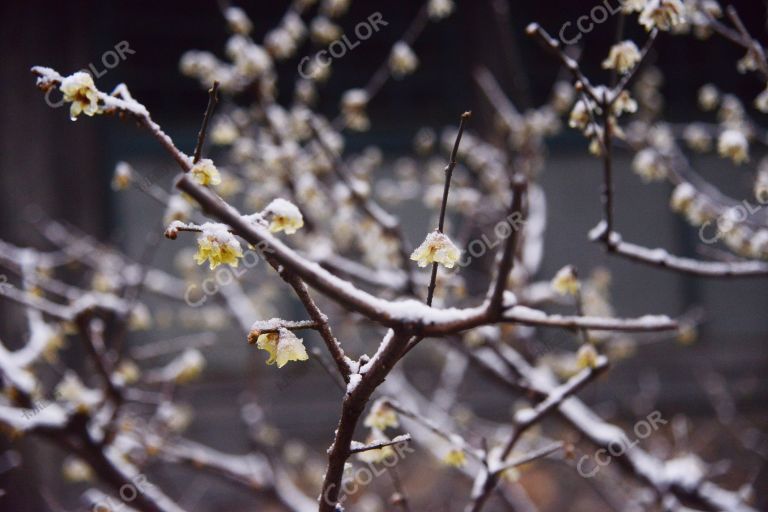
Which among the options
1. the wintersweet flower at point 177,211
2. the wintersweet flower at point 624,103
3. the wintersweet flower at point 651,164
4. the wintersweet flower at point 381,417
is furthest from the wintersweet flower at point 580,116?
the wintersweet flower at point 177,211

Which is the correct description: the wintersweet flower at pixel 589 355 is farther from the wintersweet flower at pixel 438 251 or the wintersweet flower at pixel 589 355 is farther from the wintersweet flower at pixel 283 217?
the wintersweet flower at pixel 283 217

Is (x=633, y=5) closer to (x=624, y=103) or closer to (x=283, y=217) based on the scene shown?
(x=624, y=103)

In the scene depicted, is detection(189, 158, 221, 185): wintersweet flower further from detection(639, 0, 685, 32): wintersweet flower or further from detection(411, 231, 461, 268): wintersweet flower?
detection(639, 0, 685, 32): wintersweet flower

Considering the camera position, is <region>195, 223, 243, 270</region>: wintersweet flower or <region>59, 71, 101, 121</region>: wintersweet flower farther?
<region>59, 71, 101, 121</region>: wintersweet flower

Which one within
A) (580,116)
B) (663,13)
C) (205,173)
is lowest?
(205,173)

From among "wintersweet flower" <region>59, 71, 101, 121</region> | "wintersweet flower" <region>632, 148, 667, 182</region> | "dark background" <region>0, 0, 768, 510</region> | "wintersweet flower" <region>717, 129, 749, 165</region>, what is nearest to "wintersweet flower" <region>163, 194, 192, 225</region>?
"wintersweet flower" <region>59, 71, 101, 121</region>

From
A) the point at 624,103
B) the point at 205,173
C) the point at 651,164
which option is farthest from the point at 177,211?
the point at 651,164
